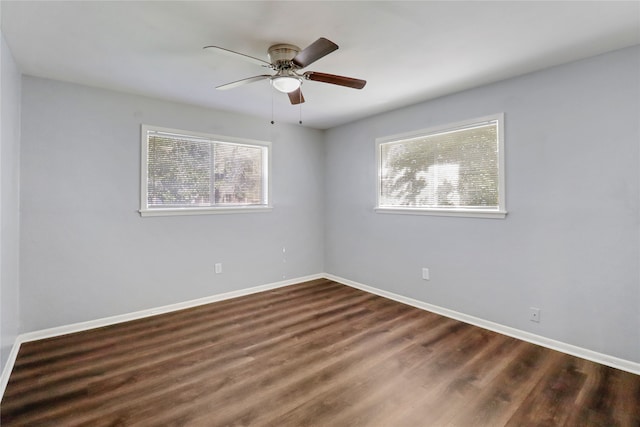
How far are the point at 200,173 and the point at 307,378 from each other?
272 cm

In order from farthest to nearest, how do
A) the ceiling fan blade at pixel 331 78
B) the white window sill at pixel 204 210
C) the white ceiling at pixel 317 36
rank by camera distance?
the white window sill at pixel 204 210 → the ceiling fan blade at pixel 331 78 → the white ceiling at pixel 317 36

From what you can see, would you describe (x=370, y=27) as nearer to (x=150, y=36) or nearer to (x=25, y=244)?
(x=150, y=36)

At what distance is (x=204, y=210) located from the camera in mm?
3742

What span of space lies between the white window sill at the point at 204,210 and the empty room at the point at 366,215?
4 centimetres

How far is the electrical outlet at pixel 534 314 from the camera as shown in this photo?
270cm

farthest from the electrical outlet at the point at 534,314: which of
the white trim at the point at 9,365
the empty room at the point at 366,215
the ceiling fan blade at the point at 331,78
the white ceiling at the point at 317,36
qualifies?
the white trim at the point at 9,365

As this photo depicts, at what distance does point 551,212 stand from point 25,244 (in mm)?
4708

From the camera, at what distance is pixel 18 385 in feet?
6.85

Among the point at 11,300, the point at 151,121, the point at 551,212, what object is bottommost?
the point at 11,300

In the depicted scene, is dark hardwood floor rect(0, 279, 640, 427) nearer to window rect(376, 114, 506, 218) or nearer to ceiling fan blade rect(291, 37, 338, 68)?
window rect(376, 114, 506, 218)

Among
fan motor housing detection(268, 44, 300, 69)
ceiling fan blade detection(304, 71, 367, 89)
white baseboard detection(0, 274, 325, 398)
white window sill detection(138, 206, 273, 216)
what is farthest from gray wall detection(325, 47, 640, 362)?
white baseboard detection(0, 274, 325, 398)

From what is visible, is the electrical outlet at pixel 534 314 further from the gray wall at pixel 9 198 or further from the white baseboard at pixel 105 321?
the gray wall at pixel 9 198

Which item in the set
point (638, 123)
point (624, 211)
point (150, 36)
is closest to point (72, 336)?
point (150, 36)

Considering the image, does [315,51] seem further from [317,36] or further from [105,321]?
[105,321]
